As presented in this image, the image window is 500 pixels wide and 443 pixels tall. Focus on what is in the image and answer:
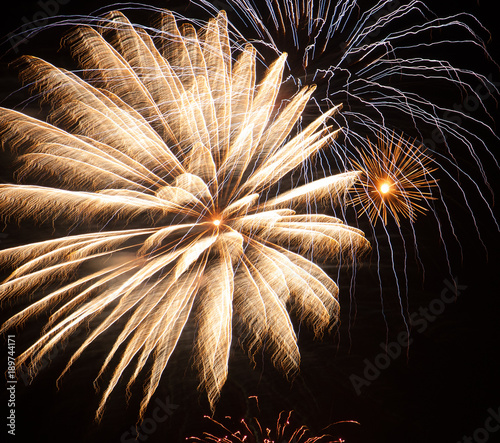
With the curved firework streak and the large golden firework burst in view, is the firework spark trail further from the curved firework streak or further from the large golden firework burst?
the large golden firework burst

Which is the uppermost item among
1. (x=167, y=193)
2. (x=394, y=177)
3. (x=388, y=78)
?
(x=388, y=78)

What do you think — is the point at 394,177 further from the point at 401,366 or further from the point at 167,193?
the point at 401,366

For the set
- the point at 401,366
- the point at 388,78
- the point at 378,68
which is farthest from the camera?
the point at 401,366

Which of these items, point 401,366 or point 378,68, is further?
point 401,366

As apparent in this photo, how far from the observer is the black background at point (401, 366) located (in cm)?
480

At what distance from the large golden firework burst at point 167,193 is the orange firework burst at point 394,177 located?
389 mm

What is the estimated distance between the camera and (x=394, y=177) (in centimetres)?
414

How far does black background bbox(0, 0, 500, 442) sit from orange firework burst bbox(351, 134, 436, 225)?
49 centimetres

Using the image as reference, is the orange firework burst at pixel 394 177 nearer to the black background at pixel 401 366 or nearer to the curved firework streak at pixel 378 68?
A: the curved firework streak at pixel 378 68

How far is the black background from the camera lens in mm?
4797

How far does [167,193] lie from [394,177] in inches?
102

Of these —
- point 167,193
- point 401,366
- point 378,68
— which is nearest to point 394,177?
point 378,68

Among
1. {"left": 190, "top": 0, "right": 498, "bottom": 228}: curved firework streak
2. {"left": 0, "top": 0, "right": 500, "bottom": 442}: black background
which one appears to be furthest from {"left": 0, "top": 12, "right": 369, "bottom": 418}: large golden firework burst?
{"left": 0, "top": 0, "right": 500, "bottom": 442}: black background

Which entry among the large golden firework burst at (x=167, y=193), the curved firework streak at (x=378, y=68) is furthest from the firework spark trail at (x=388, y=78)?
the large golden firework burst at (x=167, y=193)
